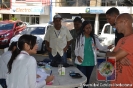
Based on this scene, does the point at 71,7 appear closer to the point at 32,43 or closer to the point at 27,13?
the point at 27,13

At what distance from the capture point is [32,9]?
24172 millimetres

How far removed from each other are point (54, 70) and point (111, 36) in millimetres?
7268

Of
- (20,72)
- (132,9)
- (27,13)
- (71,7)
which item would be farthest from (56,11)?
(20,72)

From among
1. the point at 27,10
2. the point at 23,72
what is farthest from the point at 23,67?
the point at 27,10

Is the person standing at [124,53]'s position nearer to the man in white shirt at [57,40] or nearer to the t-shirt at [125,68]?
the t-shirt at [125,68]

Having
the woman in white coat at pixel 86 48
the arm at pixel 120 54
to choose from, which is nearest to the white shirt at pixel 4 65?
the woman in white coat at pixel 86 48

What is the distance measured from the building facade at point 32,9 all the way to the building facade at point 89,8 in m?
1.03

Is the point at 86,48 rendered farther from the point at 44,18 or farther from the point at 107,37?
the point at 44,18

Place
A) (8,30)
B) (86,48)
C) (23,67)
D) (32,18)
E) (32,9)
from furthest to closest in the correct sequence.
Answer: (32,18) → (32,9) → (8,30) → (86,48) → (23,67)

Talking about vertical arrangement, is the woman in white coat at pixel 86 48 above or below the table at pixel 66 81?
above

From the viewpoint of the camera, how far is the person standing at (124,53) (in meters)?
2.54

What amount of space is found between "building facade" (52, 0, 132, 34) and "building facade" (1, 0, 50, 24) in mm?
1033

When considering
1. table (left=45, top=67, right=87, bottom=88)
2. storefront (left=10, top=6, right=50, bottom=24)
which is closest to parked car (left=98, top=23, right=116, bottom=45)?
table (left=45, top=67, right=87, bottom=88)

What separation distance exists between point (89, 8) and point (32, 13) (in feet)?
20.3
